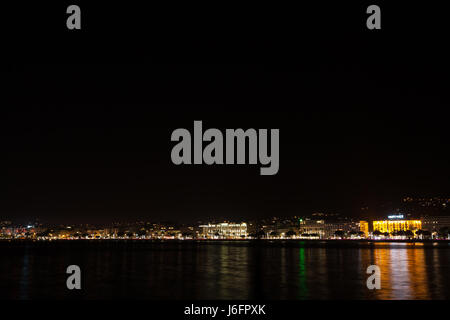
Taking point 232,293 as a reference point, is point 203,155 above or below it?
above

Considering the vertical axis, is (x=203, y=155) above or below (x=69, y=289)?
above

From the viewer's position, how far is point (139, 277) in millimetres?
35938

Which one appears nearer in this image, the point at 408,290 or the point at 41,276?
the point at 408,290
